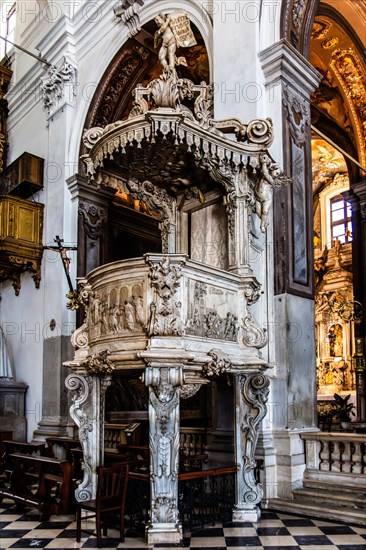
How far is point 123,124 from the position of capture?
5.50m

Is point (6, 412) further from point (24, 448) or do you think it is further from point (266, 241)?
point (266, 241)

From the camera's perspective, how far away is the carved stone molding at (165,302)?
15.3 feet

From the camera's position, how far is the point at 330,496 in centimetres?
539

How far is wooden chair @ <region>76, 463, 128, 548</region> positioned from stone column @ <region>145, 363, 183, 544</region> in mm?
247

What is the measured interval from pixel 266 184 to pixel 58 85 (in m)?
6.05

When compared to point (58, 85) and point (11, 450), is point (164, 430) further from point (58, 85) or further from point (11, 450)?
point (58, 85)

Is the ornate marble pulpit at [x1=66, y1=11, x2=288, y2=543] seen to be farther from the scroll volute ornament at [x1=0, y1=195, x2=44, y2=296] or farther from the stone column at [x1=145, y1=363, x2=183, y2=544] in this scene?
the scroll volute ornament at [x1=0, y1=195, x2=44, y2=296]

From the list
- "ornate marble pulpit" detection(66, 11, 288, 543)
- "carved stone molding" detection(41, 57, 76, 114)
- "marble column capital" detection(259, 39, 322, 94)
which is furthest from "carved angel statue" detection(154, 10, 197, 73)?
"carved stone molding" detection(41, 57, 76, 114)

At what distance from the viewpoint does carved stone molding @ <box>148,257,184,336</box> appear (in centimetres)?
467

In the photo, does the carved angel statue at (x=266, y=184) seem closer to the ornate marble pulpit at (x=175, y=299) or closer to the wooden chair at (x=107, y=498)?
the ornate marble pulpit at (x=175, y=299)

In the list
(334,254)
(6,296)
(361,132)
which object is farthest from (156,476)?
(334,254)

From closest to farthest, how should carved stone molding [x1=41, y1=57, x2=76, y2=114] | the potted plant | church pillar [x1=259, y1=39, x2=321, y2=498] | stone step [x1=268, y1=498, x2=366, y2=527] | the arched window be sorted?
1. stone step [x1=268, y1=498, x2=366, y2=527]
2. church pillar [x1=259, y1=39, x2=321, y2=498]
3. carved stone molding [x1=41, y1=57, x2=76, y2=114]
4. the potted plant
5. the arched window

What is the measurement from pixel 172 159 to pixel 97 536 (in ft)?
11.3

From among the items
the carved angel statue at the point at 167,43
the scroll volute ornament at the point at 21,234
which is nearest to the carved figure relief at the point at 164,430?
the carved angel statue at the point at 167,43
